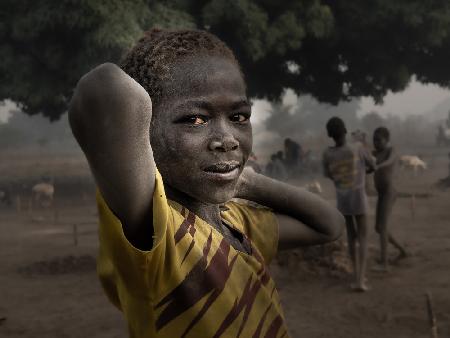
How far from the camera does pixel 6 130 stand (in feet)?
163

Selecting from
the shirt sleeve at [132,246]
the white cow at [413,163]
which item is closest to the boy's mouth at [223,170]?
the shirt sleeve at [132,246]

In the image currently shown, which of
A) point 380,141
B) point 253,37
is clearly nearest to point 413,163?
point 253,37

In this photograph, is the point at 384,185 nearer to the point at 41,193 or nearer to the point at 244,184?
the point at 244,184

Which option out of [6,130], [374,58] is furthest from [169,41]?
[6,130]

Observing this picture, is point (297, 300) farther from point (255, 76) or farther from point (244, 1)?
point (255, 76)

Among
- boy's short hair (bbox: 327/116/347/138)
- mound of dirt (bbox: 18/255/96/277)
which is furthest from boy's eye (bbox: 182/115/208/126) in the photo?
mound of dirt (bbox: 18/255/96/277)

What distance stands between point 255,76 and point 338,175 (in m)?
10.6

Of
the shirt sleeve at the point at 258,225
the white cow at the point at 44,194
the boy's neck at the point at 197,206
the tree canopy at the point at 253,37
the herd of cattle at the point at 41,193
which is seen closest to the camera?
the boy's neck at the point at 197,206

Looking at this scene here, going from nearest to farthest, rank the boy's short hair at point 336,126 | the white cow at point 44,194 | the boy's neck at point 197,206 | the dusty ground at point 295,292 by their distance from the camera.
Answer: the boy's neck at point 197,206 → the dusty ground at point 295,292 → the boy's short hair at point 336,126 → the white cow at point 44,194

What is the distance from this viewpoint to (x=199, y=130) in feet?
4.05

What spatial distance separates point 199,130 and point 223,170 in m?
0.12

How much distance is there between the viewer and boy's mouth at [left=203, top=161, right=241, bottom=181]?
1.26m

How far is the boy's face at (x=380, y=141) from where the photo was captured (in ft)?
23.1

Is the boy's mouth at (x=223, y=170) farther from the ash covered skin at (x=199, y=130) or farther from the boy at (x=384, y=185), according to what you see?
the boy at (x=384, y=185)
